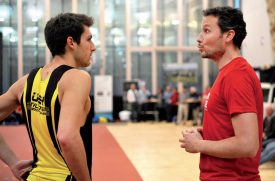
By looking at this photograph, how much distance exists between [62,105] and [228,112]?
71 centimetres

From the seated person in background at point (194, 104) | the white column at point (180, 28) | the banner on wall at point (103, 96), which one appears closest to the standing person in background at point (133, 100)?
the banner on wall at point (103, 96)

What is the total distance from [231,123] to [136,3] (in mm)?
18293

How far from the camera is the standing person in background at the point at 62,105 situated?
1732 mm

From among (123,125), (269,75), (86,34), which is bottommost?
(123,125)

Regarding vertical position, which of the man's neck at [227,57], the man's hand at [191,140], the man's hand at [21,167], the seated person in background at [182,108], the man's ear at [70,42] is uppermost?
the man's ear at [70,42]

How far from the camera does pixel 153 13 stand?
19609 millimetres

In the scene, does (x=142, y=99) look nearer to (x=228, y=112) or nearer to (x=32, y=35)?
(x=32, y=35)

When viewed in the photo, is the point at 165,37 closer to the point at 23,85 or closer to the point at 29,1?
the point at 29,1

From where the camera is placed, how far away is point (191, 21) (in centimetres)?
2002

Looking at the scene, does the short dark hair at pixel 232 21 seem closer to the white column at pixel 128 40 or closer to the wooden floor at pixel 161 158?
the wooden floor at pixel 161 158

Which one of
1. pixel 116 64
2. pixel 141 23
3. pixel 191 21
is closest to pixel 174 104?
pixel 116 64

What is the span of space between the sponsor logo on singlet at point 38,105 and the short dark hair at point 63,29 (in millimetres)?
237

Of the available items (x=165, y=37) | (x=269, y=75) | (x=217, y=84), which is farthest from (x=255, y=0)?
(x=217, y=84)

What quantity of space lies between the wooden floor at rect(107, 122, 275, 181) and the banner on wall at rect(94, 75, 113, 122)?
16.2ft
